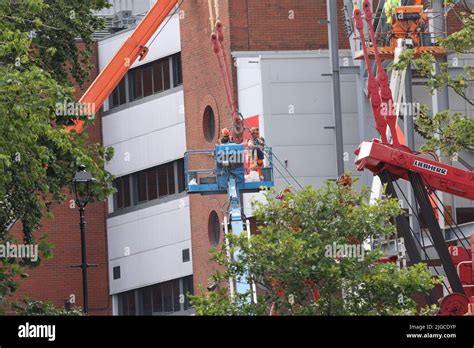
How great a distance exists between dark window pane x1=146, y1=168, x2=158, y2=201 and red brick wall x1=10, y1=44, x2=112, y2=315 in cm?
294

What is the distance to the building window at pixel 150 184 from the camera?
53531 mm

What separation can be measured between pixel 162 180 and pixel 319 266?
1283 inches

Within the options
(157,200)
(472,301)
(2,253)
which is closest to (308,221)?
(472,301)

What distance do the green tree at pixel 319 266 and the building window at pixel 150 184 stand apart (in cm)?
2934

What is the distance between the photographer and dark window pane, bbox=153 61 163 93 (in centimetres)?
5419

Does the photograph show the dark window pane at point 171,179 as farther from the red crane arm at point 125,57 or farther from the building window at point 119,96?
the red crane arm at point 125,57

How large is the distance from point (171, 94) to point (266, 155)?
52.8 ft

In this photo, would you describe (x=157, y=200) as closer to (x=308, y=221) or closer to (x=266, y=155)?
(x=266, y=155)

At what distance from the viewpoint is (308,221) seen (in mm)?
23469

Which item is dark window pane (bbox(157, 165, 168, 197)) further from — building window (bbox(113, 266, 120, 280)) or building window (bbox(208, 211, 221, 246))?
building window (bbox(208, 211, 221, 246))

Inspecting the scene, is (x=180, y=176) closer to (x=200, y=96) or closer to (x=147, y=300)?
(x=200, y=96)

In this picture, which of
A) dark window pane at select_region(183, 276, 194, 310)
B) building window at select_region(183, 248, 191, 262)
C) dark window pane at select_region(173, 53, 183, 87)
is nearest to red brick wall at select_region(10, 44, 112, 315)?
dark window pane at select_region(173, 53, 183, 87)

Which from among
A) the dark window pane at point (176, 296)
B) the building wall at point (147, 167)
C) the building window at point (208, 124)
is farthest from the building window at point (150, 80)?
the dark window pane at point (176, 296)
